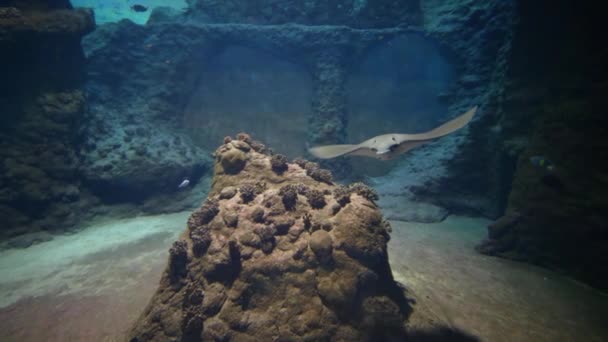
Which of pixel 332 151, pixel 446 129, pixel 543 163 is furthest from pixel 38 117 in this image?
pixel 543 163

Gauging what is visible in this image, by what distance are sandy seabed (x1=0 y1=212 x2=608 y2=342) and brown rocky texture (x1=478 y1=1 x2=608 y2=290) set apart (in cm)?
70

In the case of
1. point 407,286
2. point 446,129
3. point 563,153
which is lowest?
point 407,286

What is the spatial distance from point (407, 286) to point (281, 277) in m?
2.89

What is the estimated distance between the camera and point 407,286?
17.4 ft

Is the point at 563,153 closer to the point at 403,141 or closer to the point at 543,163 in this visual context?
the point at 543,163

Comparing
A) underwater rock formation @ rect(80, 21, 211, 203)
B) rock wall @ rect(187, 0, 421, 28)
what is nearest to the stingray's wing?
underwater rock formation @ rect(80, 21, 211, 203)

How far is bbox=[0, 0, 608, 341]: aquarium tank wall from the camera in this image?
4.18 metres

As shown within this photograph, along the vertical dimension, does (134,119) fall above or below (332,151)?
above

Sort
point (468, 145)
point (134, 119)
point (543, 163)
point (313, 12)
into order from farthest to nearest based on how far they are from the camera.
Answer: point (313, 12) < point (134, 119) < point (468, 145) < point (543, 163)

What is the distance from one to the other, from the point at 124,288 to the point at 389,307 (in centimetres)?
562

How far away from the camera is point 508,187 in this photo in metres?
10.1

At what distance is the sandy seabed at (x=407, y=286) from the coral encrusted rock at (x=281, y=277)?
Answer: 105 cm

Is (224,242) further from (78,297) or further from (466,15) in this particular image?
(466,15)

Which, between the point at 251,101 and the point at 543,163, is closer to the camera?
the point at 543,163
